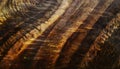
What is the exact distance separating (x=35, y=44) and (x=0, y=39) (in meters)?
0.13

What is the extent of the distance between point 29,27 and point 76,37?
0.59 feet

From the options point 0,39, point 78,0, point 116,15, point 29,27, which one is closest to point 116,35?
point 116,15

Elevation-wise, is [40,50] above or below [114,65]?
above

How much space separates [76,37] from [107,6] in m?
0.20

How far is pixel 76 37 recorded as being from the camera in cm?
118

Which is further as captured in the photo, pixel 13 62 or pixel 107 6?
pixel 107 6

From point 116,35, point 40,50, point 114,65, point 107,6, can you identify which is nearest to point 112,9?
point 107,6

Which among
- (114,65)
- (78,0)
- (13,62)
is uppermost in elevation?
(78,0)

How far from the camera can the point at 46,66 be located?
1.15m

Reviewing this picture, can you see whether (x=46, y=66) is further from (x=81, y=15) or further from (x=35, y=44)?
(x=81, y=15)

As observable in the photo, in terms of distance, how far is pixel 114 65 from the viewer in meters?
1.17

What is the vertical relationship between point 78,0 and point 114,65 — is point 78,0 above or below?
above

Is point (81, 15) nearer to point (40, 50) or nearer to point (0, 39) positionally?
point (40, 50)

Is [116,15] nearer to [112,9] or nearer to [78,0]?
[112,9]
